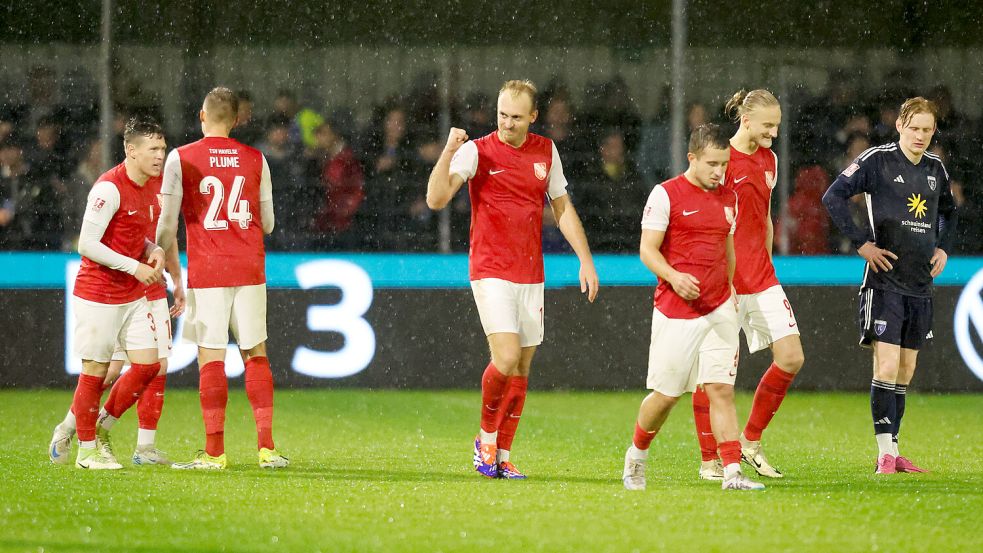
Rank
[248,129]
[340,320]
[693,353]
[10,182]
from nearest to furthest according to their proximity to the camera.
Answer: [693,353], [340,320], [10,182], [248,129]

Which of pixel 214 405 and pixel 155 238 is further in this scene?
pixel 155 238

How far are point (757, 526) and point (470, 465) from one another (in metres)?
2.35

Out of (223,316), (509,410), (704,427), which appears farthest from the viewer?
(223,316)

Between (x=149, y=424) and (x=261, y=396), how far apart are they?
2.14 feet

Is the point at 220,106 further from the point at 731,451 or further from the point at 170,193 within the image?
the point at 731,451

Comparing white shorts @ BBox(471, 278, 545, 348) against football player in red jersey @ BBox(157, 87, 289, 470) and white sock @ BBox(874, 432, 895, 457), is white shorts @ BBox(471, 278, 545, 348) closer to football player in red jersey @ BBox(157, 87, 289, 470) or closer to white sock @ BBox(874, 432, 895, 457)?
football player in red jersey @ BBox(157, 87, 289, 470)

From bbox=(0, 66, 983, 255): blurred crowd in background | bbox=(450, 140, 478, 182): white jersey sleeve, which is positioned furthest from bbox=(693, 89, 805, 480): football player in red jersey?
bbox=(0, 66, 983, 255): blurred crowd in background

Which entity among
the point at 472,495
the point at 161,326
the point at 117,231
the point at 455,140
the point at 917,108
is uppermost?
the point at 917,108

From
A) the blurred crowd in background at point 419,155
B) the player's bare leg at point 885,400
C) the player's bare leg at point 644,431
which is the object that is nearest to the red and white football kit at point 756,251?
the player's bare leg at point 885,400

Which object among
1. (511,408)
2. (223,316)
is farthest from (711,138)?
(223,316)

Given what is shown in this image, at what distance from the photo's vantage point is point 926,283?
7.21 metres

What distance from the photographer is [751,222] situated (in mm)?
6867

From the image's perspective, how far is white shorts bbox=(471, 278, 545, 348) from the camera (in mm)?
6602

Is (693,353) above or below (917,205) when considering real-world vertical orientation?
below
